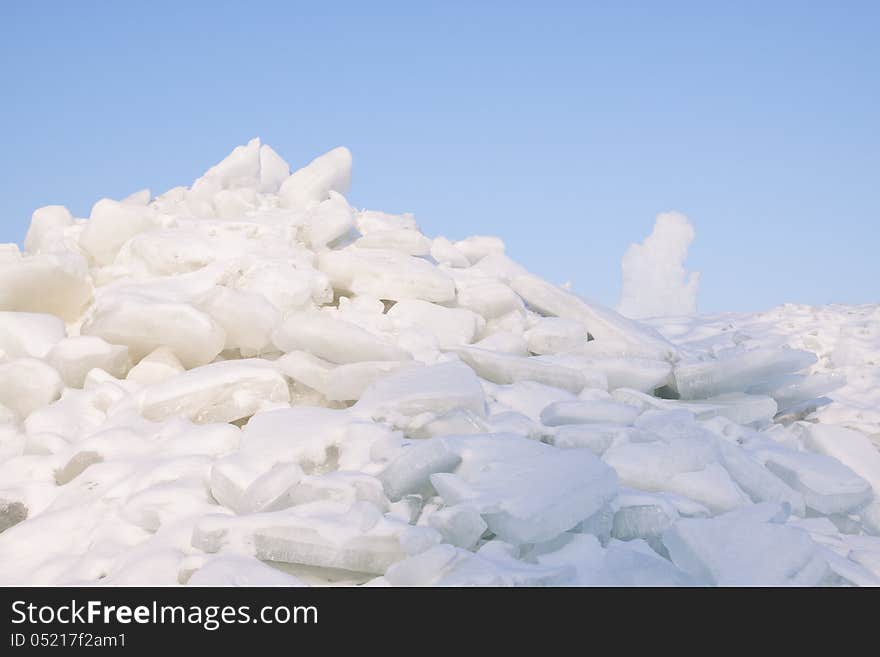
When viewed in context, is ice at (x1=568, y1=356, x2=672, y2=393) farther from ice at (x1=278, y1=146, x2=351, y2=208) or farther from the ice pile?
ice at (x1=278, y1=146, x2=351, y2=208)

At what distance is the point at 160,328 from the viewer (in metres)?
3.93

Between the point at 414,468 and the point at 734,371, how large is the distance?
2242 millimetres

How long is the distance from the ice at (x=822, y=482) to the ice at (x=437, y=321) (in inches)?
64.4

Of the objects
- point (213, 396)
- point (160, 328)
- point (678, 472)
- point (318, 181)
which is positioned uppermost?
point (318, 181)

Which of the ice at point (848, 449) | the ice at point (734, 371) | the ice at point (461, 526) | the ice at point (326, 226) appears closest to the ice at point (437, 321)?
the ice at point (326, 226)

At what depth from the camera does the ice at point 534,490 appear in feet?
7.82

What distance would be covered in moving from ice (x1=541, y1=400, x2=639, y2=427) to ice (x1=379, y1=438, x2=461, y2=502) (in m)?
0.82

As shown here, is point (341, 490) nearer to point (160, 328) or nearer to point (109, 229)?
point (160, 328)

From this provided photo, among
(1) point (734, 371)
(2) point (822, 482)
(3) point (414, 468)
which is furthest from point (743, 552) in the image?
(1) point (734, 371)

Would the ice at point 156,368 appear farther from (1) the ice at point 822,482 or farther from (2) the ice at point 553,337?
(1) the ice at point 822,482

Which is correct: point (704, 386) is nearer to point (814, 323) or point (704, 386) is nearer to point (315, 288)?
point (315, 288)

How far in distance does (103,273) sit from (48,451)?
1.83m

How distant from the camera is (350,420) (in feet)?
10.1
